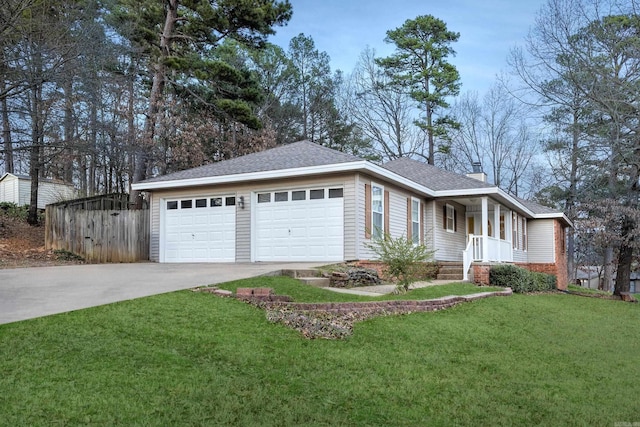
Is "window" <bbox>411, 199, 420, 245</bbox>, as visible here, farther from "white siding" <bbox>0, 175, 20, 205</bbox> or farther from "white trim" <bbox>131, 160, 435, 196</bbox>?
"white siding" <bbox>0, 175, 20, 205</bbox>

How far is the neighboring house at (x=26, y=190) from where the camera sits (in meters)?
26.8

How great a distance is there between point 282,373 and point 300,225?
9.54 m

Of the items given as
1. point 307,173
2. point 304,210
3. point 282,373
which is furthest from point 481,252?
point 282,373

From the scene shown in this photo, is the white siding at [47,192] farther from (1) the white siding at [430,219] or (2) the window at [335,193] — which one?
(1) the white siding at [430,219]

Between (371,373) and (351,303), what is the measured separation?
3.00m

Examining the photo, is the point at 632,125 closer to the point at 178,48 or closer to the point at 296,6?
the point at 296,6

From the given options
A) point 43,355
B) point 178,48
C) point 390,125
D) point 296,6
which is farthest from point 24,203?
point 43,355

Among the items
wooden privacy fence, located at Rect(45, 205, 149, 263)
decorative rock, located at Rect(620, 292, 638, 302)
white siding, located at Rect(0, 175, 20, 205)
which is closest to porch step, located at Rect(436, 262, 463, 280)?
decorative rock, located at Rect(620, 292, 638, 302)

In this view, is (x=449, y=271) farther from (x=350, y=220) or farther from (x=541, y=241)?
(x=541, y=241)

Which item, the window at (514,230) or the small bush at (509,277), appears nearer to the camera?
the small bush at (509,277)

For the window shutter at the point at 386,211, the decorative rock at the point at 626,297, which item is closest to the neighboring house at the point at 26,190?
the window shutter at the point at 386,211

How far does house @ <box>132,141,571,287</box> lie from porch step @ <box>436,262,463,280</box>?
0.76 ft

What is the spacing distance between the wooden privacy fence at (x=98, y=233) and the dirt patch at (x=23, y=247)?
443 mm

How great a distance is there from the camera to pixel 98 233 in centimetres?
1625
